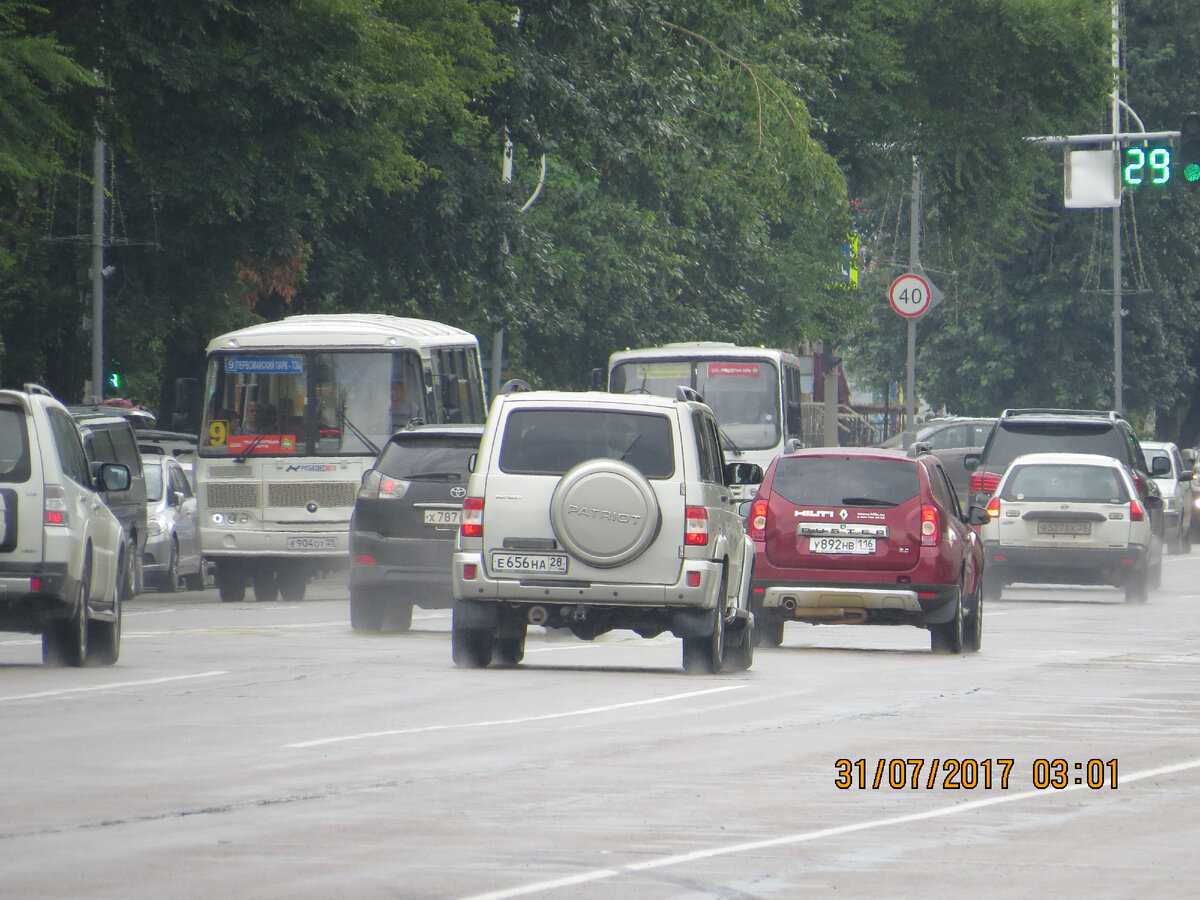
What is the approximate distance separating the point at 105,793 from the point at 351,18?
19.0m

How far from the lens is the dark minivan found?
2058 centimetres

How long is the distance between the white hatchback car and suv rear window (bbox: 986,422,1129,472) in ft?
8.29

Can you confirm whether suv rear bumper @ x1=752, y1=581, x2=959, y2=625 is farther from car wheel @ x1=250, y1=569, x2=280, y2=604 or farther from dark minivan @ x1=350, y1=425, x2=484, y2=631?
car wheel @ x1=250, y1=569, x2=280, y2=604

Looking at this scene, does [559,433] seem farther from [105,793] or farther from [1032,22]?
[1032,22]

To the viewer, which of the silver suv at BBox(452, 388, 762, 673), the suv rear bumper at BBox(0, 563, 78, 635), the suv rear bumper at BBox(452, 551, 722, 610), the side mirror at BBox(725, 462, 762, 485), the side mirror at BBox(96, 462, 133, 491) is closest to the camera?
the suv rear bumper at BBox(0, 563, 78, 635)

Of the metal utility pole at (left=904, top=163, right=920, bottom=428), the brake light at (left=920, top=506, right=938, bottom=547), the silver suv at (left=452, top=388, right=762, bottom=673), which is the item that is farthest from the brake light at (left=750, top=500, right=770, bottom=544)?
the metal utility pole at (left=904, top=163, right=920, bottom=428)

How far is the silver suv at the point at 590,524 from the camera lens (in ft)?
51.7

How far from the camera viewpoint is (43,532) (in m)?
15.8

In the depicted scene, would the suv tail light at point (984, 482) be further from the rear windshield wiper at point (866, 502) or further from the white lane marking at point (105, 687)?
the white lane marking at point (105, 687)

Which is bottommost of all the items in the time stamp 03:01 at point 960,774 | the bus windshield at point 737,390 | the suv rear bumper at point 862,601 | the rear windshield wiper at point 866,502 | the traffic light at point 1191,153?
the time stamp 03:01 at point 960,774

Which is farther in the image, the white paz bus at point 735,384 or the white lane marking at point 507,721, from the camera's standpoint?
the white paz bus at point 735,384

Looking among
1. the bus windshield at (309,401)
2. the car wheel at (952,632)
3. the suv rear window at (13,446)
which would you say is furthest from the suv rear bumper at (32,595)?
the bus windshield at (309,401)

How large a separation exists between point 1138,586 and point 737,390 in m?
12.4

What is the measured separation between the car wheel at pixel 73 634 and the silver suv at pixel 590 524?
2.42m
